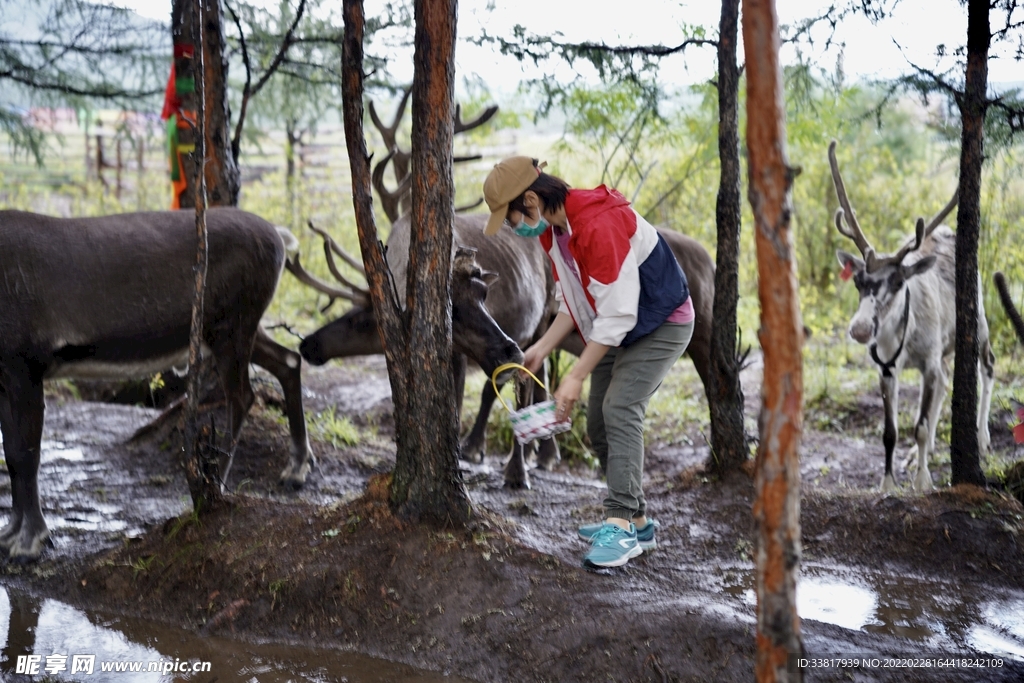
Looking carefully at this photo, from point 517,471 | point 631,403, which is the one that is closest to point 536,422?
point 631,403

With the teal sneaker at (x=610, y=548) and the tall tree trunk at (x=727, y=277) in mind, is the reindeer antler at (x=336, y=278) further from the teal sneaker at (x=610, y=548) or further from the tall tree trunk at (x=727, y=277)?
the teal sneaker at (x=610, y=548)

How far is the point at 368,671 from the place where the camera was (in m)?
3.63

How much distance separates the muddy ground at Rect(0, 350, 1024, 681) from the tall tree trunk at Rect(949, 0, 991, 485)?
0.27m

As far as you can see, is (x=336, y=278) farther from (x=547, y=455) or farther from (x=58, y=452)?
(x=58, y=452)

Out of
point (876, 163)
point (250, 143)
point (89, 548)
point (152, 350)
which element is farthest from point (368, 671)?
point (876, 163)

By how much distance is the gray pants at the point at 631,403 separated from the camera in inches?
157

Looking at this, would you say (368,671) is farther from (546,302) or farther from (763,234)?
(546,302)

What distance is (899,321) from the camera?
6391 millimetres

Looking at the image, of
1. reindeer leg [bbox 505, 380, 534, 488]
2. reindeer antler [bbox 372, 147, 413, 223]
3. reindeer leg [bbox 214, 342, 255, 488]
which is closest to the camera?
reindeer leg [bbox 214, 342, 255, 488]

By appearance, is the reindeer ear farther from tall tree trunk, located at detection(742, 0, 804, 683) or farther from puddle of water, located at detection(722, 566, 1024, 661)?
tall tree trunk, located at detection(742, 0, 804, 683)

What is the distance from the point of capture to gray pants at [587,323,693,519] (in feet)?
13.1

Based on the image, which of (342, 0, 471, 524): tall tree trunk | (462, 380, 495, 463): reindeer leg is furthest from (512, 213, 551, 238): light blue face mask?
(462, 380, 495, 463): reindeer leg

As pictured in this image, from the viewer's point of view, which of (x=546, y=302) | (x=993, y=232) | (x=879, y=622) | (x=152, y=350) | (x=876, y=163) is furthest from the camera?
(x=876, y=163)

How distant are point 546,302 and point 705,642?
12.2ft
